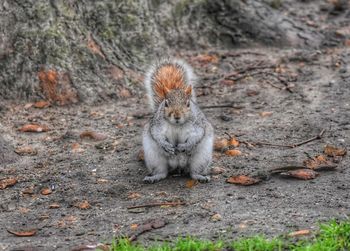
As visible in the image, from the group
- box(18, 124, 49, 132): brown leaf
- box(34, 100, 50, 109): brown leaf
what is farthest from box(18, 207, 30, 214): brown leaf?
box(34, 100, 50, 109): brown leaf

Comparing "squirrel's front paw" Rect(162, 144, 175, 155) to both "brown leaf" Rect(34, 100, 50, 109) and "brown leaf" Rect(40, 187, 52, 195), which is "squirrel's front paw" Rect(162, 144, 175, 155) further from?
"brown leaf" Rect(34, 100, 50, 109)

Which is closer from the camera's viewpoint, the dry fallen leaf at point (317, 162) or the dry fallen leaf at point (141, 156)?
the dry fallen leaf at point (317, 162)

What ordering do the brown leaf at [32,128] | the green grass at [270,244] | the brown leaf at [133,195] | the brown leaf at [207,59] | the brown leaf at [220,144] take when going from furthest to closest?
the brown leaf at [207,59]
the brown leaf at [32,128]
the brown leaf at [220,144]
the brown leaf at [133,195]
the green grass at [270,244]

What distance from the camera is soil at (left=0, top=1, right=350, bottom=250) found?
474 cm

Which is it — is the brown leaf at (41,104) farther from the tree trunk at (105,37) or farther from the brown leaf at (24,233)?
the brown leaf at (24,233)

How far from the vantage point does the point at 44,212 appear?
16.7ft

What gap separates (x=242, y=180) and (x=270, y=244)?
118 centimetres

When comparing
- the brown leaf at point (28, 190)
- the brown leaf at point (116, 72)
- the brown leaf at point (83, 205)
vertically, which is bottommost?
the brown leaf at point (28, 190)

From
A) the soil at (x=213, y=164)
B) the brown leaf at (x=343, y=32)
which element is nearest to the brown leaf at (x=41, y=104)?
the soil at (x=213, y=164)

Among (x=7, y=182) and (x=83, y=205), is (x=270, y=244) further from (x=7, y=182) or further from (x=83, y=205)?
(x=7, y=182)

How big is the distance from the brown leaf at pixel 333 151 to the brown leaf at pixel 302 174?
45cm

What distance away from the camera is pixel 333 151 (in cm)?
587

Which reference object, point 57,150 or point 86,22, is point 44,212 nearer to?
point 57,150

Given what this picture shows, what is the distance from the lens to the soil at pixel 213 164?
187 inches
